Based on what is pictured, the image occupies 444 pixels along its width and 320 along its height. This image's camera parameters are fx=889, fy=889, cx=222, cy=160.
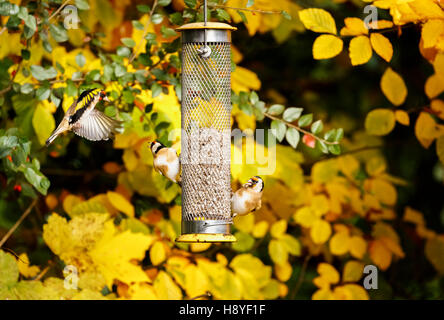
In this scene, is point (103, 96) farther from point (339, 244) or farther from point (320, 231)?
point (339, 244)

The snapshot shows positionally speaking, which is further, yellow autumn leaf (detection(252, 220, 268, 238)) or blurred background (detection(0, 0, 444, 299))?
yellow autumn leaf (detection(252, 220, 268, 238))

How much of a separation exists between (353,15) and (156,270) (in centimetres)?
230

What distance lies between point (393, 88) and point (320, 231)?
1.08 m

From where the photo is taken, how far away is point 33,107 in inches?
175

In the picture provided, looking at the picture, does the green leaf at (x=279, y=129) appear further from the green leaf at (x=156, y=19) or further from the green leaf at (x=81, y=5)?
the green leaf at (x=81, y=5)

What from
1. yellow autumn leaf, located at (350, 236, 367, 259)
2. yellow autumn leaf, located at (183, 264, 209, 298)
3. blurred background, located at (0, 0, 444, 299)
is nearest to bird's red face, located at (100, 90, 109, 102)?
blurred background, located at (0, 0, 444, 299)

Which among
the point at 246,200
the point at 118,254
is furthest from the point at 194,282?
the point at 246,200

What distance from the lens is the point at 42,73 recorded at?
13.6 feet

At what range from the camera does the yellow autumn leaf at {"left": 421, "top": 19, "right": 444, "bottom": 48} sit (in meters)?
4.02

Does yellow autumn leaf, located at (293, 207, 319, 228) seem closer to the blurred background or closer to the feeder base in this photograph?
the blurred background

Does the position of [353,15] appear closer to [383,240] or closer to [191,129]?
[383,240]

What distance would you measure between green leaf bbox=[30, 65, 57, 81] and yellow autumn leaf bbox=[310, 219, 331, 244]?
2088 millimetres

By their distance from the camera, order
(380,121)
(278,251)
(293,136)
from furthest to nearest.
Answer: (278,251) < (380,121) < (293,136)

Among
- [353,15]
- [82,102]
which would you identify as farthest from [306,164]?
[82,102]
